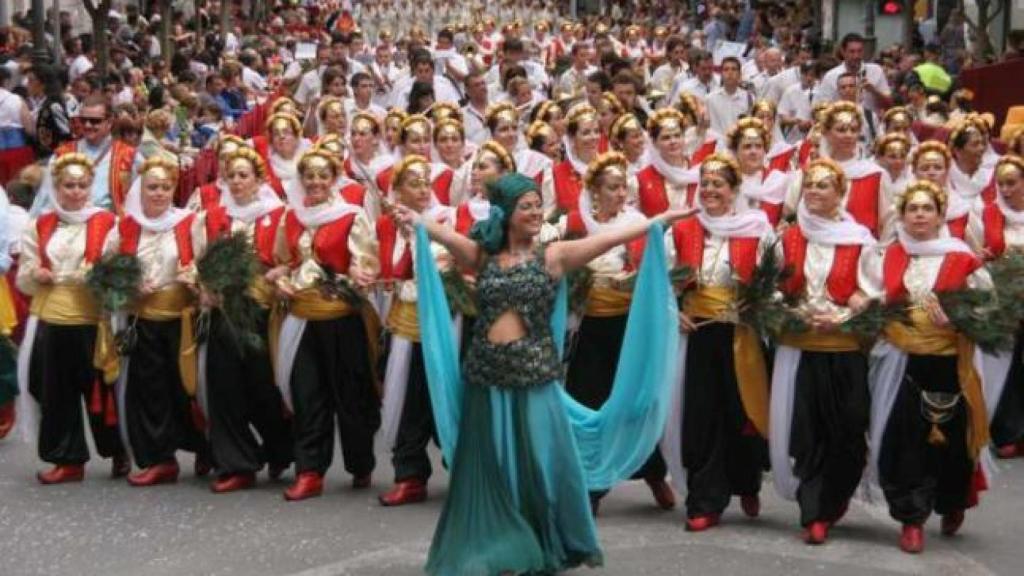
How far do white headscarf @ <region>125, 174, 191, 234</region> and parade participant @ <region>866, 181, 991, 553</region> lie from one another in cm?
353

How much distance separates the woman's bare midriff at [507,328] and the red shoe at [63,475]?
3354mm

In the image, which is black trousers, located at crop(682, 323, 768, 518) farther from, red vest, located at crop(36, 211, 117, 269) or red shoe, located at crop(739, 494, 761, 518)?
red vest, located at crop(36, 211, 117, 269)

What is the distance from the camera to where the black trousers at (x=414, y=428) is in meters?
10.7

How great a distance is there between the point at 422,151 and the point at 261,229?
259cm

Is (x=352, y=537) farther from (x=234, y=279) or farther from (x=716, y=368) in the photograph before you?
(x=716, y=368)

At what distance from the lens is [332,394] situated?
1089 centimetres

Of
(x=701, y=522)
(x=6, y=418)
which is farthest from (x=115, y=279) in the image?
(x=701, y=522)

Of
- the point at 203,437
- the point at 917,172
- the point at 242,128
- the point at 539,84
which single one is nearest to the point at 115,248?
the point at 203,437

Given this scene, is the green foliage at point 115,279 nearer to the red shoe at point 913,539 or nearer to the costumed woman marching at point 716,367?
the costumed woman marching at point 716,367

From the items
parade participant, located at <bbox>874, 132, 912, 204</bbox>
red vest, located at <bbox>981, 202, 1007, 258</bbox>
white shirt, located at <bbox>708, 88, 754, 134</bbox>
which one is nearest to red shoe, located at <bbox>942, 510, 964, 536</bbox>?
red vest, located at <bbox>981, 202, 1007, 258</bbox>

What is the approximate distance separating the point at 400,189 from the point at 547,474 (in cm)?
241

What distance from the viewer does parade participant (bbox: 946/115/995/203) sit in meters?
12.7

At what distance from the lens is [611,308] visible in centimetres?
1039

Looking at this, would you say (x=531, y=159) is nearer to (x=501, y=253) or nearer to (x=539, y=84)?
(x=501, y=253)
